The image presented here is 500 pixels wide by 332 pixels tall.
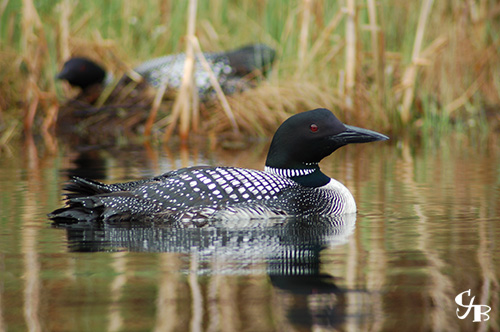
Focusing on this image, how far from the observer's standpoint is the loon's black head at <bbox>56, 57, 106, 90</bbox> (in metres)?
10.1

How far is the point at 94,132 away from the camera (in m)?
10.6

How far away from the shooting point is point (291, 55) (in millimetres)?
9305

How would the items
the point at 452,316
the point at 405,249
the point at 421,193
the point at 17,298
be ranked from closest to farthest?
the point at 452,316, the point at 17,298, the point at 405,249, the point at 421,193

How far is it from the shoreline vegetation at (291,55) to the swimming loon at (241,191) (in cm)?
372

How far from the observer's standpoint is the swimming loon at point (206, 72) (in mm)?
10359

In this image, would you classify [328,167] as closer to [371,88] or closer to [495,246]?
[371,88]

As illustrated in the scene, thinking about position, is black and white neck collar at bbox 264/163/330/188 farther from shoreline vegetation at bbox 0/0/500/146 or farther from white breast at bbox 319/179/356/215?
shoreline vegetation at bbox 0/0/500/146

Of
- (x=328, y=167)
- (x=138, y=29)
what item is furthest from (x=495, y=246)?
(x=138, y=29)

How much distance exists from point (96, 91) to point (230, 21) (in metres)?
2.08

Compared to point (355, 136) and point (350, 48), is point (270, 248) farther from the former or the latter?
point (350, 48)

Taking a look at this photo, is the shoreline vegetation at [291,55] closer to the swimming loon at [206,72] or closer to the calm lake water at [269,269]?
the swimming loon at [206,72]

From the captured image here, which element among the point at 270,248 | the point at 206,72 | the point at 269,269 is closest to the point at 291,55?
the point at 206,72

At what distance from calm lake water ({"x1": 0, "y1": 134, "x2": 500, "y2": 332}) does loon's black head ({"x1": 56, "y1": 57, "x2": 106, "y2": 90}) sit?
4.43 metres

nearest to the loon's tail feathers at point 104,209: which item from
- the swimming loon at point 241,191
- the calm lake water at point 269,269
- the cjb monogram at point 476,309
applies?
the swimming loon at point 241,191
